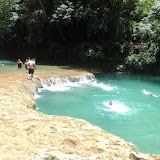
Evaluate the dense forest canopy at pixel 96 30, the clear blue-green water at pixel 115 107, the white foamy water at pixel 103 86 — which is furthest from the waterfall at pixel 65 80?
the dense forest canopy at pixel 96 30

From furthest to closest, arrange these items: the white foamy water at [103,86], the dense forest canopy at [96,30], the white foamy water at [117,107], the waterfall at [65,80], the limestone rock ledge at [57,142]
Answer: the dense forest canopy at [96,30]
the white foamy water at [103,86]
the waterfall at [65,80]
the white foamy water at [117,107]
the limestone rock ledge at [57,142]

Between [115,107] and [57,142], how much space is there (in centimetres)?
794

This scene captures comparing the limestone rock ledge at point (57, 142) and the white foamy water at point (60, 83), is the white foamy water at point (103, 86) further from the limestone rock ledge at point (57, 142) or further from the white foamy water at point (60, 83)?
the limestone rock ledge at point (57, 142)

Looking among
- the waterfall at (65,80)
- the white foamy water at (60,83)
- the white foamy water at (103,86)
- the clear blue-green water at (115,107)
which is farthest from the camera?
the white foamy water at (103,86)

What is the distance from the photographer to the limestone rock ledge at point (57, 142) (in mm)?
4789

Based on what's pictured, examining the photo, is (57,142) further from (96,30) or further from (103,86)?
(96,30)

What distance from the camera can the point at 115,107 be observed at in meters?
12.8

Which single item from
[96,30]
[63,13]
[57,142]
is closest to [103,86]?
[96,30]

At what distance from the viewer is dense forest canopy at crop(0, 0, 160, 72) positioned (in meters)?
25.2

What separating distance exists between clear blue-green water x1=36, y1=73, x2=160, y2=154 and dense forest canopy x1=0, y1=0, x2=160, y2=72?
24.1 ft

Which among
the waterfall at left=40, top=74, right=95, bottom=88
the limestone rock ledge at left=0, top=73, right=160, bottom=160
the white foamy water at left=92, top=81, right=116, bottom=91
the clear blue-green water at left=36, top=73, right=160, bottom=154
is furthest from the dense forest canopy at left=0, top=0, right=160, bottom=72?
the limestone rock ledge at left=0, top=73, right=160, bottom=160

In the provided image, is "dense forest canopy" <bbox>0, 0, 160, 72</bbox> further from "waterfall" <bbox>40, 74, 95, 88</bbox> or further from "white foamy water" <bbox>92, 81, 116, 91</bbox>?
"white foamy water" <bbox>92, 81, 116, 91</bbox>

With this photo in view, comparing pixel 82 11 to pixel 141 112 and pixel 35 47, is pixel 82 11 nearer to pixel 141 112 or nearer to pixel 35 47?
pixel 35 47

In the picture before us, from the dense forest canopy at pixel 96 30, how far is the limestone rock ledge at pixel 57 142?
Result: 60.6ft
